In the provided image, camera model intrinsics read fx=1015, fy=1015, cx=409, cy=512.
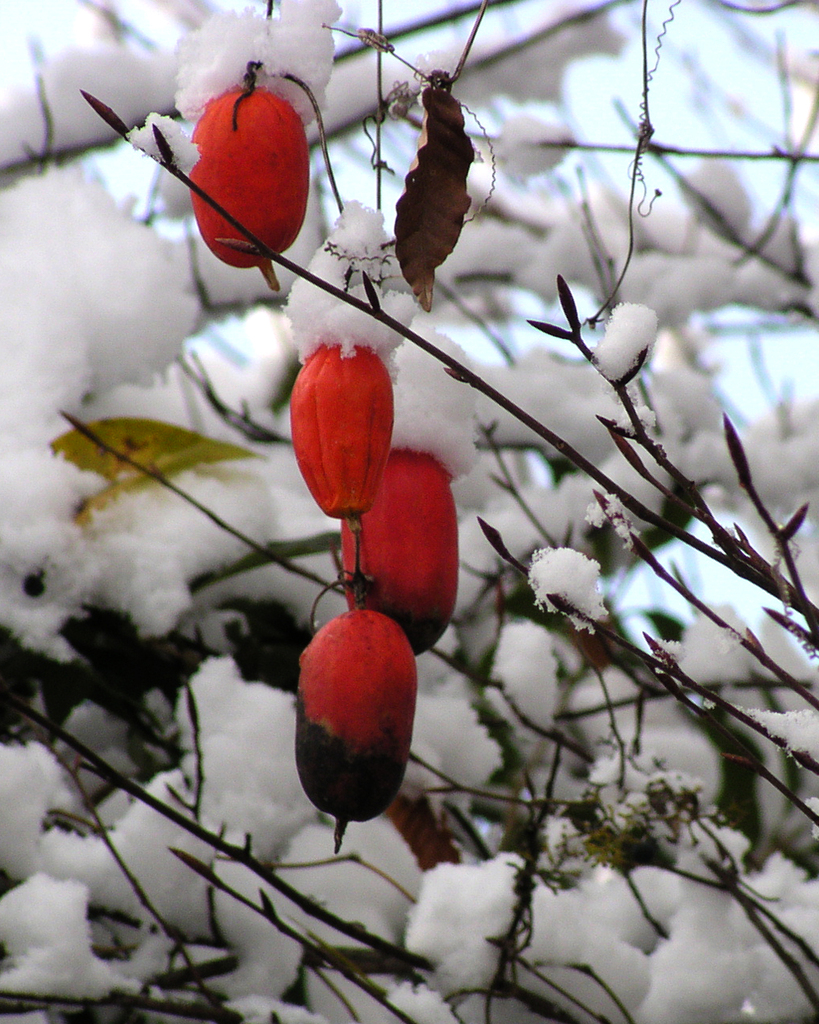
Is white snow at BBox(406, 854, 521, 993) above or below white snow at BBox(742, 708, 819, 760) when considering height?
above

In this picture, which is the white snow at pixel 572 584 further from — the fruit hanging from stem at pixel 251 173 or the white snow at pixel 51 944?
the white snow at pixel 51 944

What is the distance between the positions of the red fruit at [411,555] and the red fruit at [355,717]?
0.04 meters

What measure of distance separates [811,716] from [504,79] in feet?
4.69

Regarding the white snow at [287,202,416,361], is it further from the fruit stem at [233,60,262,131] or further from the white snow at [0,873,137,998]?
the white snow at [0,873,137,998]

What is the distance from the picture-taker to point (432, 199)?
1.63 feet

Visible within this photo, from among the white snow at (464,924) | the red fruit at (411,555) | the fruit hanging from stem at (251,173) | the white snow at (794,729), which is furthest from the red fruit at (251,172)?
the white snow at (464,924)

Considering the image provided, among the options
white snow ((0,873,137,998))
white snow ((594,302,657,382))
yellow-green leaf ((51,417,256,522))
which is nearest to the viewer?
white snow ((594,302,657,382))

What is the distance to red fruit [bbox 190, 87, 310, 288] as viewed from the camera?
0.54 meters

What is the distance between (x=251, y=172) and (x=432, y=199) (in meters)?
0.11

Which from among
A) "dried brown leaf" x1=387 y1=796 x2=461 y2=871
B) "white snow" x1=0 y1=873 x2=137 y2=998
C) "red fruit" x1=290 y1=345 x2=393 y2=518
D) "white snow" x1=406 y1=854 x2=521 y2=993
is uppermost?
"dried brown leaf" x1=387 y1=796 x2=461 y2=871

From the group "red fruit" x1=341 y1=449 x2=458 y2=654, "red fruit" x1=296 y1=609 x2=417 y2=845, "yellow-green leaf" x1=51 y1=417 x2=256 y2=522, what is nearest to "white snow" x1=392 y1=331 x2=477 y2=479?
"red fruit" x1=341 y1=449 x2=458 y2=654

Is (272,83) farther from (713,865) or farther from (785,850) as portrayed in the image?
(785,850)

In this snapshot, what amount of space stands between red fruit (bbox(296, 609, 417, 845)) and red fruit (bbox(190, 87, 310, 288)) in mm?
210

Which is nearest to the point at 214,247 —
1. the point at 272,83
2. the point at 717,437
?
the point at 272,83
